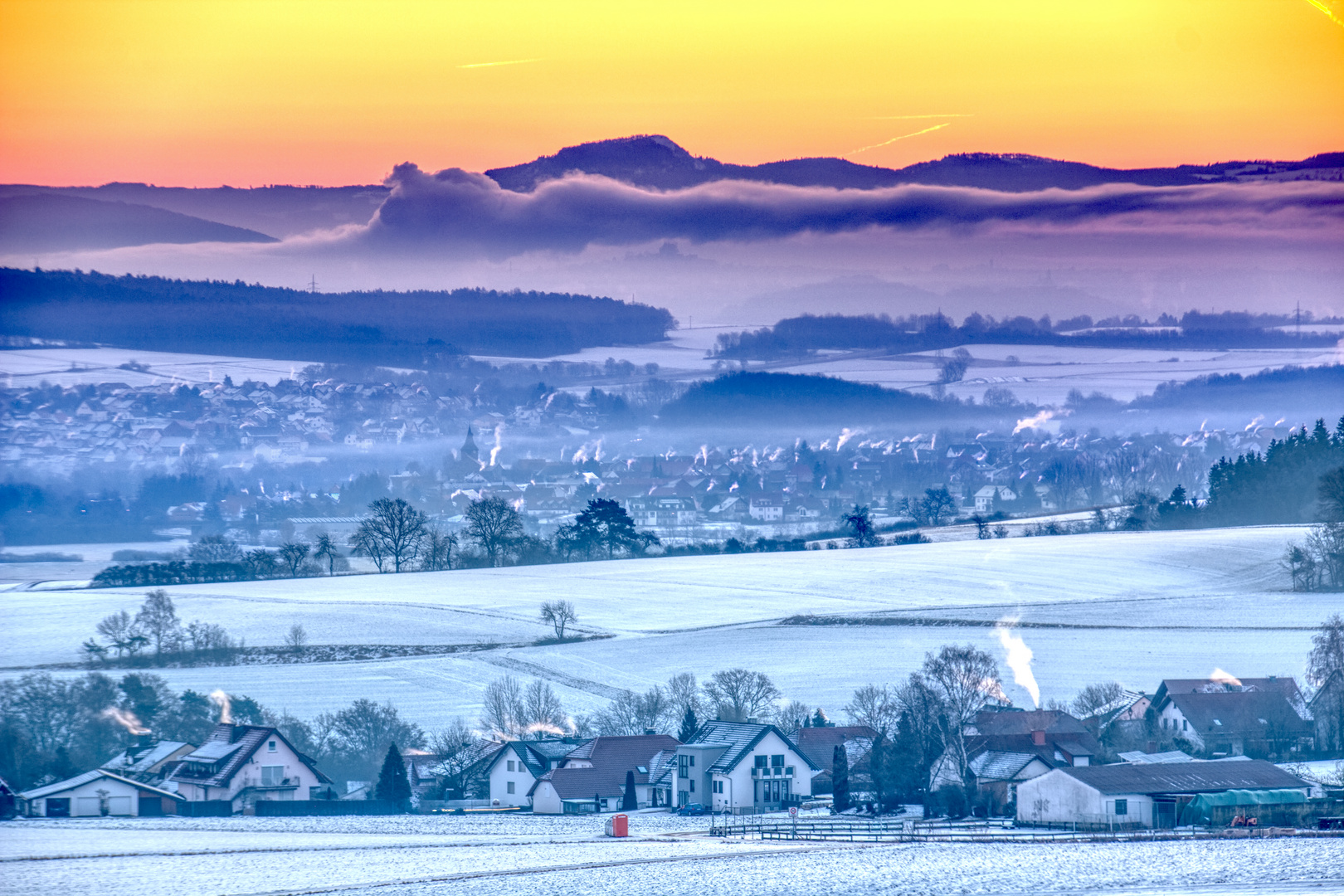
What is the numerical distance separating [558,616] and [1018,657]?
86.4 ft

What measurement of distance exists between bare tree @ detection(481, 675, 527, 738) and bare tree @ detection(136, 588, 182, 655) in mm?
17971

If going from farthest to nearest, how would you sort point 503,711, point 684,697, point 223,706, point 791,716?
point 684,697, point 503,711, point 223,706, point 791,716

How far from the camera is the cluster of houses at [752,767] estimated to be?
49.0m

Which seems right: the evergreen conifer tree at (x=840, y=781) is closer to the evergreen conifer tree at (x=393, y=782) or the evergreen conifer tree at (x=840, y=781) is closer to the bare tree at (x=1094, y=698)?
the evergreen conifer tree at (x=393, y=782)

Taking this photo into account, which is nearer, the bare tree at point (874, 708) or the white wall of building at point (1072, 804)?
the white wall of building at point (1072, 804)

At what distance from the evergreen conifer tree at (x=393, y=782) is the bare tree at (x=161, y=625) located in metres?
24.9

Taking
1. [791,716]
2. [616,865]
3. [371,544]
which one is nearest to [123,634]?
[791,716]

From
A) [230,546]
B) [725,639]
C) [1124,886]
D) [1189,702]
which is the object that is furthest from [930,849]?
[230,546]

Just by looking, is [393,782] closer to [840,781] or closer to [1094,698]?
[840,781]

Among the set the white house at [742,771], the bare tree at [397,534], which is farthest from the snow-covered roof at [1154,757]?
the bare tree at [397,534]

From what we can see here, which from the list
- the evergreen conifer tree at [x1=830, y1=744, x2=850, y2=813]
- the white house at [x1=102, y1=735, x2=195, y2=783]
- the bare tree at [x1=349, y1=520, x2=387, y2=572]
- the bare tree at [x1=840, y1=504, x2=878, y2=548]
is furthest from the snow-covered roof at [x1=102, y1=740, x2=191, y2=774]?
the bare tree at [x1=840, y1=504, x2=878, y2=548]

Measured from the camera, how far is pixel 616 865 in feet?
121

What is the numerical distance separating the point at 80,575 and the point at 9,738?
57165 millimetres

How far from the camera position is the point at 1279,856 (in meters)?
35.3
